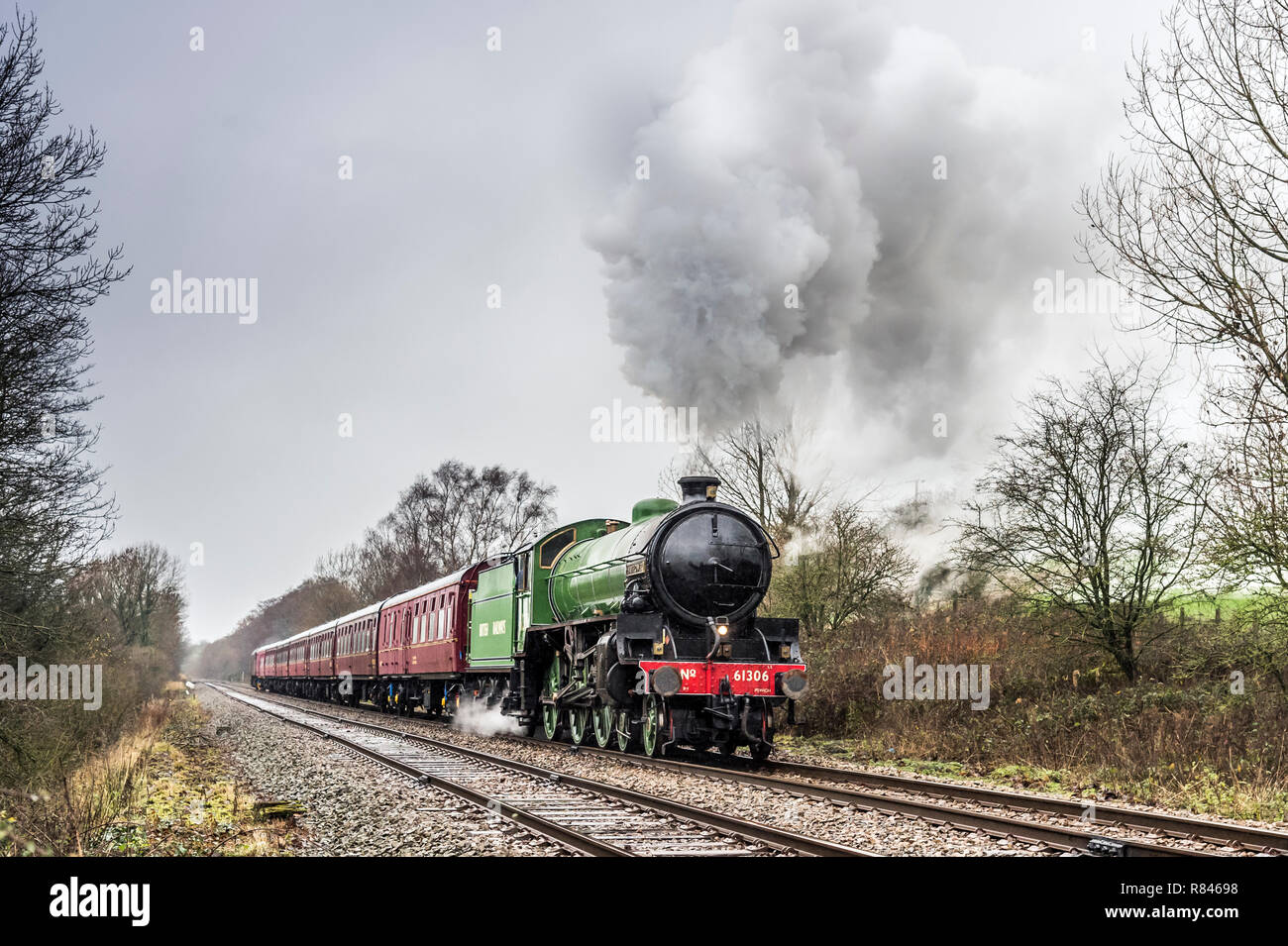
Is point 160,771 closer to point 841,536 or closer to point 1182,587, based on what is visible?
point 841,536

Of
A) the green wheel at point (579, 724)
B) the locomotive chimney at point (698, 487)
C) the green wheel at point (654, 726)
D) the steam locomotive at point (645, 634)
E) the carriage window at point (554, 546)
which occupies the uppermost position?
the locomotive chimney at point (698, 487)

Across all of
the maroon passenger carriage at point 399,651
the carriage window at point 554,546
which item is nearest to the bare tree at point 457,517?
the maroon passenger carriage at point 399,651

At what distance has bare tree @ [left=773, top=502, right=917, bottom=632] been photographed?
20750 millimetres

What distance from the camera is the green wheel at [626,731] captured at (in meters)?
14.1

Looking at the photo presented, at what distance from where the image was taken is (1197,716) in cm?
1196

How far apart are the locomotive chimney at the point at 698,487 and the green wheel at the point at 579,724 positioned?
13.9 ft

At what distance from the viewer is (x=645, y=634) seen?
12.9m

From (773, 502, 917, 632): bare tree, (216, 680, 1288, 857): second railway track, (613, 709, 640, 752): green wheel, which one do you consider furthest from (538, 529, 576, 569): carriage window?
(216, 680, 1288, 857): second railway track

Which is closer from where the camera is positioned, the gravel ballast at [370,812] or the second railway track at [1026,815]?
the second railway track at [1026,815]

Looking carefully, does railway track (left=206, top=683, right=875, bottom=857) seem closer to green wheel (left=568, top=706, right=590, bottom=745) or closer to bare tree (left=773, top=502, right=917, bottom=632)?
green wheel (left=568, top=706, right=590, bottom=745)

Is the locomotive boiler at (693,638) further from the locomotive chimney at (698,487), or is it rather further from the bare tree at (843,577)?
the bare tree at (843,577)

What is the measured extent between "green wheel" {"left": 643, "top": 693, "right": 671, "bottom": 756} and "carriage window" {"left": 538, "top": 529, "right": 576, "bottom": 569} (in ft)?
14.3

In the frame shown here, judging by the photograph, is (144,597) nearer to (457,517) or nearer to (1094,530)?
(457,517)
